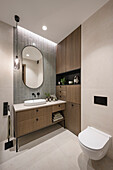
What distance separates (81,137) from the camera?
117 cm

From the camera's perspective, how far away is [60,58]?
2.36 metres

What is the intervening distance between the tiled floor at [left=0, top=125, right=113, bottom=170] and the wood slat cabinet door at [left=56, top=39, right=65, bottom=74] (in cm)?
187

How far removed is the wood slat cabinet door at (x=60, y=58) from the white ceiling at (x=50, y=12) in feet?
1.64

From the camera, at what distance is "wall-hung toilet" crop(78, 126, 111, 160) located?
96 centimetres

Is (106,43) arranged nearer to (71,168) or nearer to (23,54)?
(23,54)

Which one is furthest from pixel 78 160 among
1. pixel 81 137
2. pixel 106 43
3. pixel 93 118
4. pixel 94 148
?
pixel 106 43

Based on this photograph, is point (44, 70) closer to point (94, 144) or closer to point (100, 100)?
point (100, 100)

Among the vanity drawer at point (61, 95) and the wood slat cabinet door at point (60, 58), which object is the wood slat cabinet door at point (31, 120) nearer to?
the vanity drawer at point (61, 95)

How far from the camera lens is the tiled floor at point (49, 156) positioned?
1137 mm

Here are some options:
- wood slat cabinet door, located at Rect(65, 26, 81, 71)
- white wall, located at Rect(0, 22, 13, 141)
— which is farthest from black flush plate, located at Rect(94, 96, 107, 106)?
white wall, located at Rect(0, 22, 13, 141)

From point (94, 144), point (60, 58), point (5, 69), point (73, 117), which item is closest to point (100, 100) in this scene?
point (94, 144)

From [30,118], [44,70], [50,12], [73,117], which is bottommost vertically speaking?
[73,117]

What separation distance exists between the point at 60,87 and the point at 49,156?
1.61 metres

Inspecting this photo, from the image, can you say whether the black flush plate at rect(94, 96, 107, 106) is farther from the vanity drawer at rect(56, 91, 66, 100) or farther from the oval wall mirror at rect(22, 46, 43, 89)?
the oval wall mirror at rect(22, 46, 43, 89)
